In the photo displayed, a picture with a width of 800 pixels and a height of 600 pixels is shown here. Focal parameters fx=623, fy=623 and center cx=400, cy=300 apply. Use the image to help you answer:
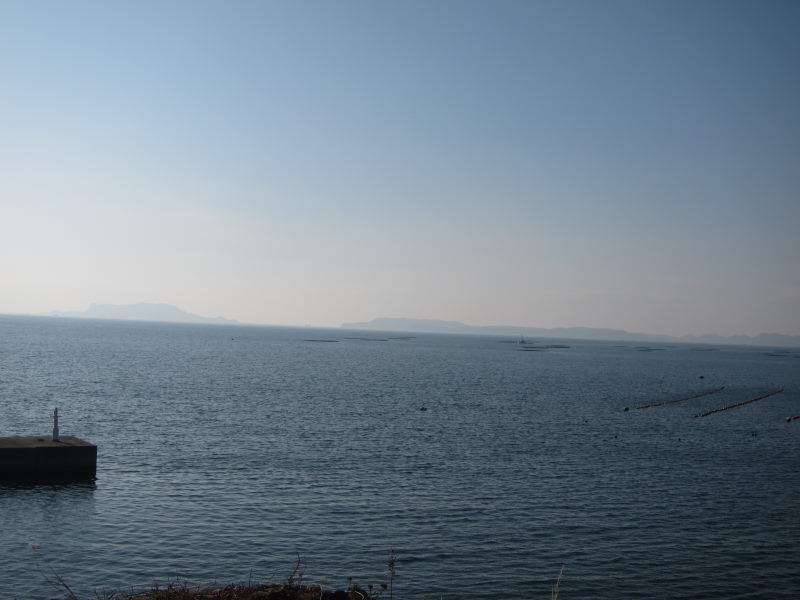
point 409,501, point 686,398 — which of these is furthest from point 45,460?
point 686,398

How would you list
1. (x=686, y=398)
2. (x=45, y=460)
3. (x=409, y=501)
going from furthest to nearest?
1. (x=686, y=398)
2. (x=45, y=460)
3. (x=409, y=501)

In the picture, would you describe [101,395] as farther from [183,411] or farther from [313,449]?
[313,449]

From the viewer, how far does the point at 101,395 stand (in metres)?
79.3

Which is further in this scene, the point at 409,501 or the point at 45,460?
the point at 45,460

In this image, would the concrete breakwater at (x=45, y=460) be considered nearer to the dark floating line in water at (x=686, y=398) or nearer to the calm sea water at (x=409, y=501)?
the calm sea water at (x=409, y=501)

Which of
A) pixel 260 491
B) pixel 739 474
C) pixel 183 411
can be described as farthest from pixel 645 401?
pixel 260 491

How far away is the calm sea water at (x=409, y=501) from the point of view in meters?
26.9

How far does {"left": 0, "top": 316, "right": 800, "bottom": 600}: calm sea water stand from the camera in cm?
2686

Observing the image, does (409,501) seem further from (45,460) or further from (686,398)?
(686,398)

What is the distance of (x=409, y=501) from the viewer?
3716cm

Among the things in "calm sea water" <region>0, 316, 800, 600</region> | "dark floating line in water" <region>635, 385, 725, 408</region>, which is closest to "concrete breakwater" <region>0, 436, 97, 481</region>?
"calm sea water" <region>0, 316, 800, 600</region>

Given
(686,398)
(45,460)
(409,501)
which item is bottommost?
(686,398)

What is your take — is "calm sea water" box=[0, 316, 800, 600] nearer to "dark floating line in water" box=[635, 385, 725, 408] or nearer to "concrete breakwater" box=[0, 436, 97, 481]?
"concrete breakwater" box=[0, 436, 97, 481]

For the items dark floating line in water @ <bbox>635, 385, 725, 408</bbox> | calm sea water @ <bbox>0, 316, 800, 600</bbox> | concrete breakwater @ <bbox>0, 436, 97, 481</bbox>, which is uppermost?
concrete breakwater @ <bbox>0, 436, 97, 481</bbox>
